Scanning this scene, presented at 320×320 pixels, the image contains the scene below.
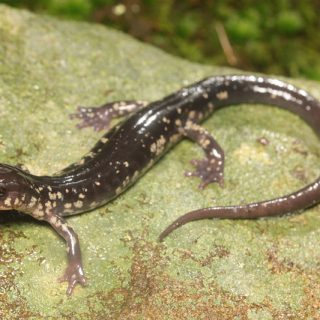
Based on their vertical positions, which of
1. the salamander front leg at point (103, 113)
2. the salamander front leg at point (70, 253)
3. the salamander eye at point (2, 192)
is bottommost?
the salamander front leg at point (70, 253)

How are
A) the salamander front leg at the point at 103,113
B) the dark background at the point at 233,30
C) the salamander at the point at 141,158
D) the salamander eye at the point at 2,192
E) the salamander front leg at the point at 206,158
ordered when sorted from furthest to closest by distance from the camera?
the dark background at the point at 233,30 → the salamander front leg at the point at 103,113 → the salamander front leg at the point at 206,158 → the salamander at the point at 141,158 → the salamander eye at the point at 2,192

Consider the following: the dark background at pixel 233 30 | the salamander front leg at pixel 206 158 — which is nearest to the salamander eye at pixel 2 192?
the salamander front leg at pixel 206 158

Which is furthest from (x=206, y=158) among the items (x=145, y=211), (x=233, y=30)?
(x=233, y=30)

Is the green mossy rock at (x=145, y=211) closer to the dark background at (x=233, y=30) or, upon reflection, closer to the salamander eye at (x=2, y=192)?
the salamander eye at (x=2, y=192)

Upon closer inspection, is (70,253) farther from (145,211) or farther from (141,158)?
(141,158)

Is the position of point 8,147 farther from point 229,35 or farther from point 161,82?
point 229,35

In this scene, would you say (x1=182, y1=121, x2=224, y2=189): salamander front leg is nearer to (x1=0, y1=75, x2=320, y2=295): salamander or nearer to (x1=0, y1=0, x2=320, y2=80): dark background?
(x1=0, y1=75, x2=320, y2=295): salamander

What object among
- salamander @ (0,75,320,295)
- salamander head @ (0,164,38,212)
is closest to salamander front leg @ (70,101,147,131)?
salamander @ (0,75,320,295)

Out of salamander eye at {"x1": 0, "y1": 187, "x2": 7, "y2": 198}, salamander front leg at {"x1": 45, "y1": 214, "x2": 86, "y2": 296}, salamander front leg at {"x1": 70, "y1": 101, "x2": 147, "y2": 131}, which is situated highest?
salamander eye at {"x1": 0, "y1": 187, "x2": 7, "y2": 198}
